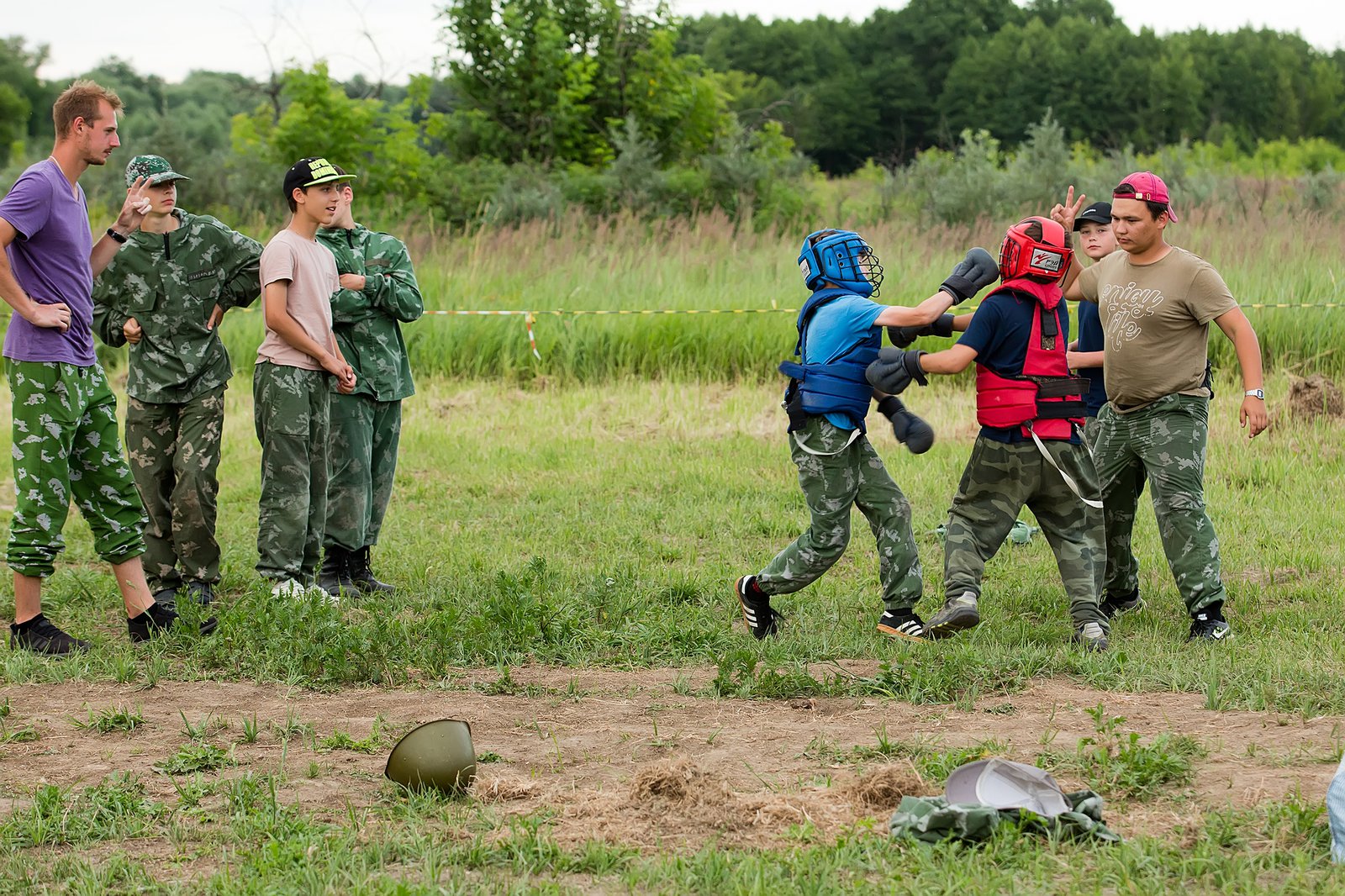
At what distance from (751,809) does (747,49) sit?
254ft

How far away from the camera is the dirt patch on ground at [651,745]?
Result: 13.3 feet

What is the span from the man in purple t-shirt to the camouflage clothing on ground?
1.19 m

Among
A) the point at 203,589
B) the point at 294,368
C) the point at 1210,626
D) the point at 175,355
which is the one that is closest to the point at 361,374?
the point at 294,368

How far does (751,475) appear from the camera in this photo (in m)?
9.96

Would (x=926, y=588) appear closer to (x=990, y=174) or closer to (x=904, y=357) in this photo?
(x=904, y=357)

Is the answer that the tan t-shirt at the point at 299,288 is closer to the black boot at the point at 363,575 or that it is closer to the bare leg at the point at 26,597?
the black boot at the point at 363,575

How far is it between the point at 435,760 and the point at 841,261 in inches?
113

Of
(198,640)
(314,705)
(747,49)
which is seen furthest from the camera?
(747,49)

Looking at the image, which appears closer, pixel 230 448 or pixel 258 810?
pixel 258 810

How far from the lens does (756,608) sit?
6203 mm

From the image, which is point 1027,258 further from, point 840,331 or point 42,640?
point 42,640

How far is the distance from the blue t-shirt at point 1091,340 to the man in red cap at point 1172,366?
72 centimetres

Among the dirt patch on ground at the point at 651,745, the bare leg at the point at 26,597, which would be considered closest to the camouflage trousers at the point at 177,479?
the bare leg at the point at 26,597

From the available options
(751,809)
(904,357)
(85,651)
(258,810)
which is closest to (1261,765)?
(751,809)
